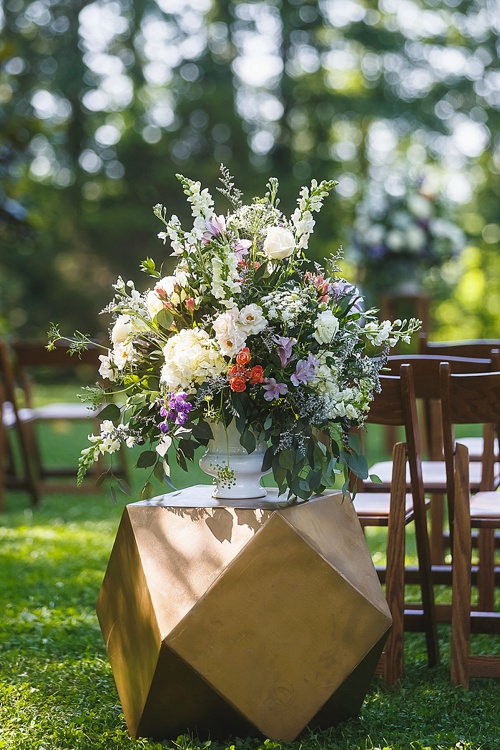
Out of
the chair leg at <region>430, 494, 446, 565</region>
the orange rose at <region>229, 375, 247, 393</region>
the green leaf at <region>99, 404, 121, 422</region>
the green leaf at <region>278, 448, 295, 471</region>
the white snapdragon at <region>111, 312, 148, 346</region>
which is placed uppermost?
the white snapdragon at <region>111, 312, 148, 346</region>

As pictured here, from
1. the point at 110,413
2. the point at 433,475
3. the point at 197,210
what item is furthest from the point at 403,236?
the point at 110,413

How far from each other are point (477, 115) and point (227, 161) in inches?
190

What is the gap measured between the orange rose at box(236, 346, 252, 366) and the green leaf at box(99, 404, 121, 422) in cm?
46

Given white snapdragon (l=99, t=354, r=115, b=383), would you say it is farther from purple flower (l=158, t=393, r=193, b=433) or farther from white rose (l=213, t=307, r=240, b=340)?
white rose (l=213, t=307, r=240, b=340)

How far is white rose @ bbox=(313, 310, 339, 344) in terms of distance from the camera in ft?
9.45

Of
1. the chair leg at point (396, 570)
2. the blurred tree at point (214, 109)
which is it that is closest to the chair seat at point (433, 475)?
the chair leg at point (396, 570)

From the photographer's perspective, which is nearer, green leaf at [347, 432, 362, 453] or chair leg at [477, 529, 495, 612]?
green leaf at [347, 432, 362, 453]

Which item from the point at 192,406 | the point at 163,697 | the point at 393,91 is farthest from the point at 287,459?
the point at 393,91

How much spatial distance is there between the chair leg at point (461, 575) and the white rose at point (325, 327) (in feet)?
2.73

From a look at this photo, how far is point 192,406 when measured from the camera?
294cm

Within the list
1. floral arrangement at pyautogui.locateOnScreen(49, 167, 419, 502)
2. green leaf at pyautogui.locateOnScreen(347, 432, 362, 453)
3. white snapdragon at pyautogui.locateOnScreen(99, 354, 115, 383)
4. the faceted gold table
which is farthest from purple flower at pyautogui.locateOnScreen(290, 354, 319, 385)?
white snapdragon at pyautogui.locateOnScreen(99, 354, 115, 383)

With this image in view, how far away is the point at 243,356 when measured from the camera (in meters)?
2.86

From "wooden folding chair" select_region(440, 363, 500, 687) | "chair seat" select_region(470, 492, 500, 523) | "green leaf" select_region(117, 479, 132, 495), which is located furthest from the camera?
"chair seat" select_region(470, 492, 500, 523)

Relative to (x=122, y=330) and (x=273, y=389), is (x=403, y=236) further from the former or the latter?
(x=273, y=389)
